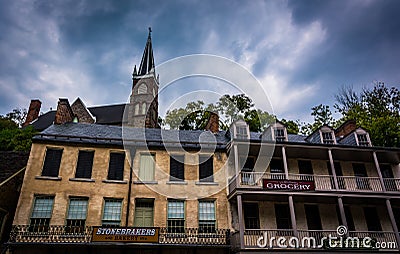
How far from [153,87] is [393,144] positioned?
3399 cm

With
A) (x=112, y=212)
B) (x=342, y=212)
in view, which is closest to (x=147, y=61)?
(x=112, y=212)

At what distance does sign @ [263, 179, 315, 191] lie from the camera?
15.8 meters

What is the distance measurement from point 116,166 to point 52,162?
3464 millimetres

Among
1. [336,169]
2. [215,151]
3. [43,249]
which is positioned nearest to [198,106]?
[215,151]

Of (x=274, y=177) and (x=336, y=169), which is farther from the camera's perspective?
(x=336, y=169)

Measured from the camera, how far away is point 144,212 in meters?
15.9

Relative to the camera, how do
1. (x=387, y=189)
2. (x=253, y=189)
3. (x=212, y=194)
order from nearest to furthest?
1. (x=253, y=189)
2. (x=212, y=194)
3. (x=387, y=189)

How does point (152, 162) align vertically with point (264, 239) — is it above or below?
above

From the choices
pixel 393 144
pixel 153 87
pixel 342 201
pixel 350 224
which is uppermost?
pixel 153 87

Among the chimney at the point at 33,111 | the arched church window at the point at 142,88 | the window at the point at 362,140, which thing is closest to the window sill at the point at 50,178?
the window at the point at 362,140

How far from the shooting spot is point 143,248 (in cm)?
1444

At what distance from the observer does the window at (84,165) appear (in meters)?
16.1

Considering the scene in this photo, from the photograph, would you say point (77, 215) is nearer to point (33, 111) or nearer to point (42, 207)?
point (42, 207)

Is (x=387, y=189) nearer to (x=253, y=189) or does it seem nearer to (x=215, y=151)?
(x=253, y=189)
